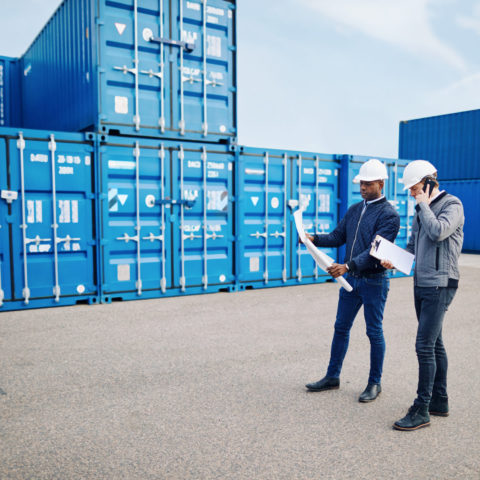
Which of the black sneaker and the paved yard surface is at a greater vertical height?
the black sneaker

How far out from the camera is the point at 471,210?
63.8 feet

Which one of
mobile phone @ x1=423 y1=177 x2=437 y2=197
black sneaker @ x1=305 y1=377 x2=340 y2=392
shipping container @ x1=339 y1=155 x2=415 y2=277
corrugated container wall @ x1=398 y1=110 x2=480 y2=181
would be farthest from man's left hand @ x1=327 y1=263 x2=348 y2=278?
corrugated container wall @ x1=398 y1=110 x2=480 y2=181

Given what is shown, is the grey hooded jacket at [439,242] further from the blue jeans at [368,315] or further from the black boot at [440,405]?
the black boot at [440,405]

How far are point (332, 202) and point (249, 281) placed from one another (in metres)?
2.48

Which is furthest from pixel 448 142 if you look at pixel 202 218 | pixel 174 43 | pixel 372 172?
pixel 372 172

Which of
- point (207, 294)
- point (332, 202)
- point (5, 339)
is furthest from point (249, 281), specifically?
→ point (5, 339)

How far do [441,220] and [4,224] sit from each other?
619 centimetres

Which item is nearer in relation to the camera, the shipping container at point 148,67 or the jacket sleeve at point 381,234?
the jacket sleeve at point 381,234

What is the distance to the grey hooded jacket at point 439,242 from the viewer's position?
3117 mm

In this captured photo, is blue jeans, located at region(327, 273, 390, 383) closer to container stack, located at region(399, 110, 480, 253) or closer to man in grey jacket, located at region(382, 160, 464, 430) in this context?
man in grey jacket, located at region(382, 160, 464, 430)

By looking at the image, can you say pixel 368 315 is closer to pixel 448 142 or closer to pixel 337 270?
pixel 337 270

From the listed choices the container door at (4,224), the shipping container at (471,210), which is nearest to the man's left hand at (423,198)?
the container door at (4,224)

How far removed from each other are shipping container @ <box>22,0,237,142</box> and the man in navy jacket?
16.6 ft

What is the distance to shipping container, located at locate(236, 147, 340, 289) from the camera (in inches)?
356
